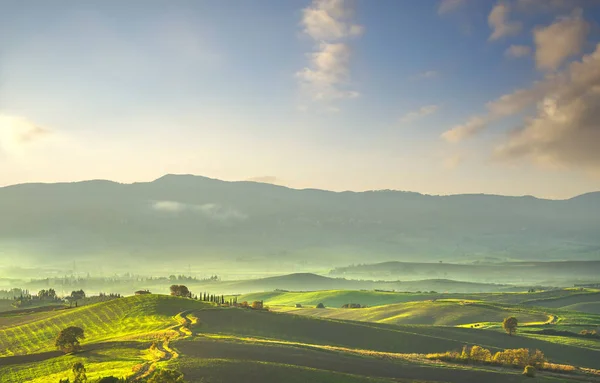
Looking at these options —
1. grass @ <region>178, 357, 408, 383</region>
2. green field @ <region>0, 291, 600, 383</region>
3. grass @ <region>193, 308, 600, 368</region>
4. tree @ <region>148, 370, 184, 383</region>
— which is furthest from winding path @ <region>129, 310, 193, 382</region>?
tree @ <region>148, 370, 184, 383</region>

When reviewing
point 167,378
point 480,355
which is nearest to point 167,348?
point 167,378

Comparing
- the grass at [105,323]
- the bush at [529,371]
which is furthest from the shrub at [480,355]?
the grass at [105,323]

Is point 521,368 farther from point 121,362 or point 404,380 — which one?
point 121,362

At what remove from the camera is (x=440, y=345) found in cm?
13612

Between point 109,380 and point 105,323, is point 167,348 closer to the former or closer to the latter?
point 109,380

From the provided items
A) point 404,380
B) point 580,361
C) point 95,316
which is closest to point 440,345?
point 580,361

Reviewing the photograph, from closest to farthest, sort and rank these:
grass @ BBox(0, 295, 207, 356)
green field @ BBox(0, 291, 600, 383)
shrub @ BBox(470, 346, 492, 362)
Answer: green field @ BBox(0, 291, 600, 383)
shrub @ BBox(470, 346, 492, 362)
grass @ BBox(0, 295, 207, 356)

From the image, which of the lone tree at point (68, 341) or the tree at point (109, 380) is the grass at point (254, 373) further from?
the lone tree at point (68, 341)

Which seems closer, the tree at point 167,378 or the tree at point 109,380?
the tree at point 167,378

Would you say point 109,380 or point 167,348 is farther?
point 167,348

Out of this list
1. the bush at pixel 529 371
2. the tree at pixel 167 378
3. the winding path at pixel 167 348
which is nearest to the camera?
the tree at pixel 167 378

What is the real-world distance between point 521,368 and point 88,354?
253ft

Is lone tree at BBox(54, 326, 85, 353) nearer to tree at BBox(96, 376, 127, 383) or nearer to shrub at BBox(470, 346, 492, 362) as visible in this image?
tree at BBox(96, 376, 127, 383)

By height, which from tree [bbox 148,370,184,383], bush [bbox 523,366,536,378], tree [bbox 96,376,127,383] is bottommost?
bush [bbox 523,366,536,378]
